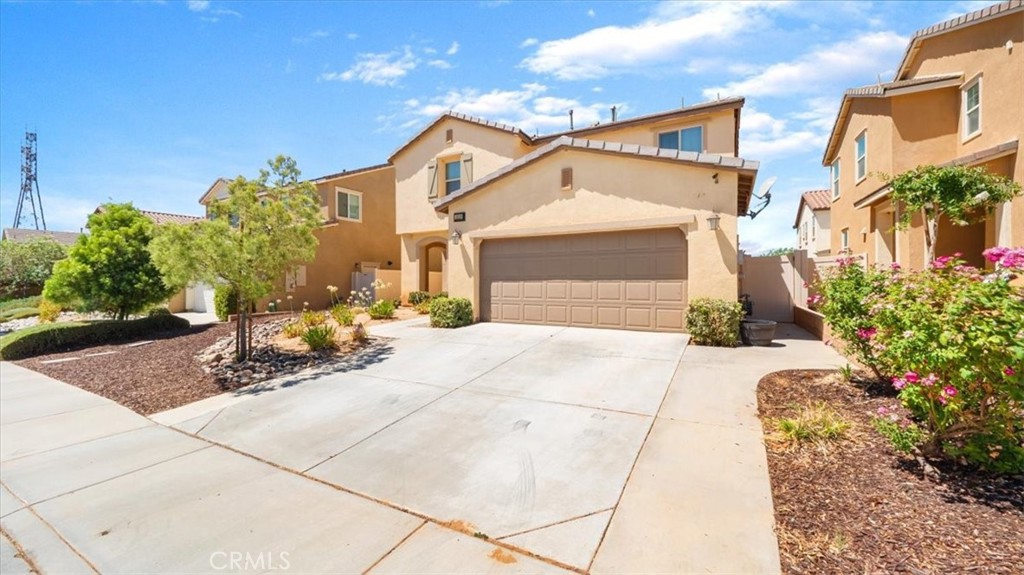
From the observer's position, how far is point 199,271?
7.39m

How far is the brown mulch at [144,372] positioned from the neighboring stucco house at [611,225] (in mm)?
6517

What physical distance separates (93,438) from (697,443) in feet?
24.3

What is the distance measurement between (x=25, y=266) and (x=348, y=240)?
2206cm

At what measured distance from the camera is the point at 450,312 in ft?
36.1

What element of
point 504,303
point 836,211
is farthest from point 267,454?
point 836,211

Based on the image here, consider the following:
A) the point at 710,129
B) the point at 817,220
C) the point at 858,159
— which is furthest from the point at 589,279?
the point at 817,220

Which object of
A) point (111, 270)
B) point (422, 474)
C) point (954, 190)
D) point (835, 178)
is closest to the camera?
point (422, 474)

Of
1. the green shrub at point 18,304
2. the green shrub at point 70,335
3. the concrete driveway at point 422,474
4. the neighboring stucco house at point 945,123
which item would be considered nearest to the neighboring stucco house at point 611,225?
the concrete driveway at point 422,474

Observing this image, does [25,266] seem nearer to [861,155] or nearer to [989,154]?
[989,154]

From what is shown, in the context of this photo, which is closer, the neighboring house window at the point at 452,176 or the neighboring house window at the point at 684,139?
the neighboring house window at the point at 684,139

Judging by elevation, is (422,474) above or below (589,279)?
below

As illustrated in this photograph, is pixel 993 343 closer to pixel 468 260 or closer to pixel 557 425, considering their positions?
pixel 557 425

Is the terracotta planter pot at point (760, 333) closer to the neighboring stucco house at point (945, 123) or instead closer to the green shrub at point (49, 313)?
the neighboring stucco house at point (945, 123)

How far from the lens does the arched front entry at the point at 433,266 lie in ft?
57.8
